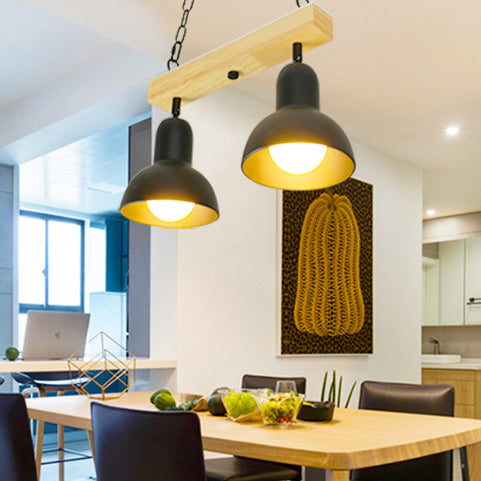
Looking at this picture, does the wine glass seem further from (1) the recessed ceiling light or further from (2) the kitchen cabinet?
(2) the kitchen cabinet

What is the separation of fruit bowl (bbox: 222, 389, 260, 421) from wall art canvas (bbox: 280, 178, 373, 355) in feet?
6.82

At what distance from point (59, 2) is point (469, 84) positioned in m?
2.45

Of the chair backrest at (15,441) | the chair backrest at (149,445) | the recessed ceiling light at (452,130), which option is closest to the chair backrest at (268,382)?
the chair backrest at (15,441)

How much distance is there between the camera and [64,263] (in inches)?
320

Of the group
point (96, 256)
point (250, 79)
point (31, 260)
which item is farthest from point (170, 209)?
point (96, 256)

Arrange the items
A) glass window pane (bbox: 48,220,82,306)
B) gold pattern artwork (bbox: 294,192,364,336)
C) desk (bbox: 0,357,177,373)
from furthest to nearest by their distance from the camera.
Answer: glass window pane (bbox: 48,220,82,306) → gold pattern artwork (bbox: 294,192,364,336) → desk (bbox: 0,357,177,373)

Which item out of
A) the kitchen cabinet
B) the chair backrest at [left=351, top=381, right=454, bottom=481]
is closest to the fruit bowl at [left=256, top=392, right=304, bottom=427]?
the chair backrest at [left=351, top=381, right=454, bottom=481]

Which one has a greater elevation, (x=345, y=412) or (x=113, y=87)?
(x=113, y=87)

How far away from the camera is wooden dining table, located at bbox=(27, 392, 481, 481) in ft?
4.61

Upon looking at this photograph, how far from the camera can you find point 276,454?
1472mm

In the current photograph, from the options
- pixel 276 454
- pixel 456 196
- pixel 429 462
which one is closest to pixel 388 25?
pixel 429 462

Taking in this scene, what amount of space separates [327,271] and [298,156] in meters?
2.54

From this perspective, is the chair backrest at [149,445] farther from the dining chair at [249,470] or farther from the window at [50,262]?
the window at [50,262]

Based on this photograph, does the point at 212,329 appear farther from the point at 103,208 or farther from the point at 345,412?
the point at 103,208
